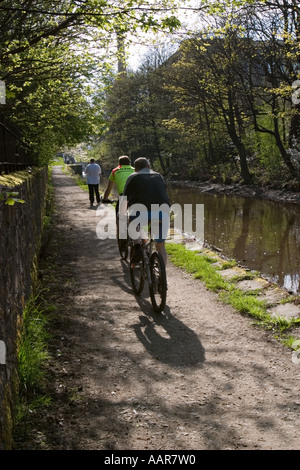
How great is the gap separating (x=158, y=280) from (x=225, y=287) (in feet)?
5.49

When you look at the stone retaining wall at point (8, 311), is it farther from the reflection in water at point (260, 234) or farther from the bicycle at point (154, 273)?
the reflection in water at point (260, 234)

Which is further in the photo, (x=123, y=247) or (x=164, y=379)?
(x=123, y=247)

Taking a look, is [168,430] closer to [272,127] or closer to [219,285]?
[219,285]

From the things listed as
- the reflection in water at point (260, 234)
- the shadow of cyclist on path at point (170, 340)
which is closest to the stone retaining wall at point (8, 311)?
the shadow of cyclist on path at point (170, 340)

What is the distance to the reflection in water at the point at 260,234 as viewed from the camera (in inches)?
380

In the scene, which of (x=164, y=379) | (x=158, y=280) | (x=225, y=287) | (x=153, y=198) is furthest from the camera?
(x=225, y=287)

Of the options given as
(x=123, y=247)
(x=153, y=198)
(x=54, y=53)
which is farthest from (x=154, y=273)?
(x=54, y=53)

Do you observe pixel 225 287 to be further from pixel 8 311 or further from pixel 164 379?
pixel 8 311

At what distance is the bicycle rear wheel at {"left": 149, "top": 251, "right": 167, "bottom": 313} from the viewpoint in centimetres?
558

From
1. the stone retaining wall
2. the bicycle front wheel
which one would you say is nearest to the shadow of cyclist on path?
the stone retaining wall

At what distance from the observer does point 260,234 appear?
44.9ft

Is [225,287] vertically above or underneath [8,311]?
underneath

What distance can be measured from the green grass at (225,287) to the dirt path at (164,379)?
17cm
